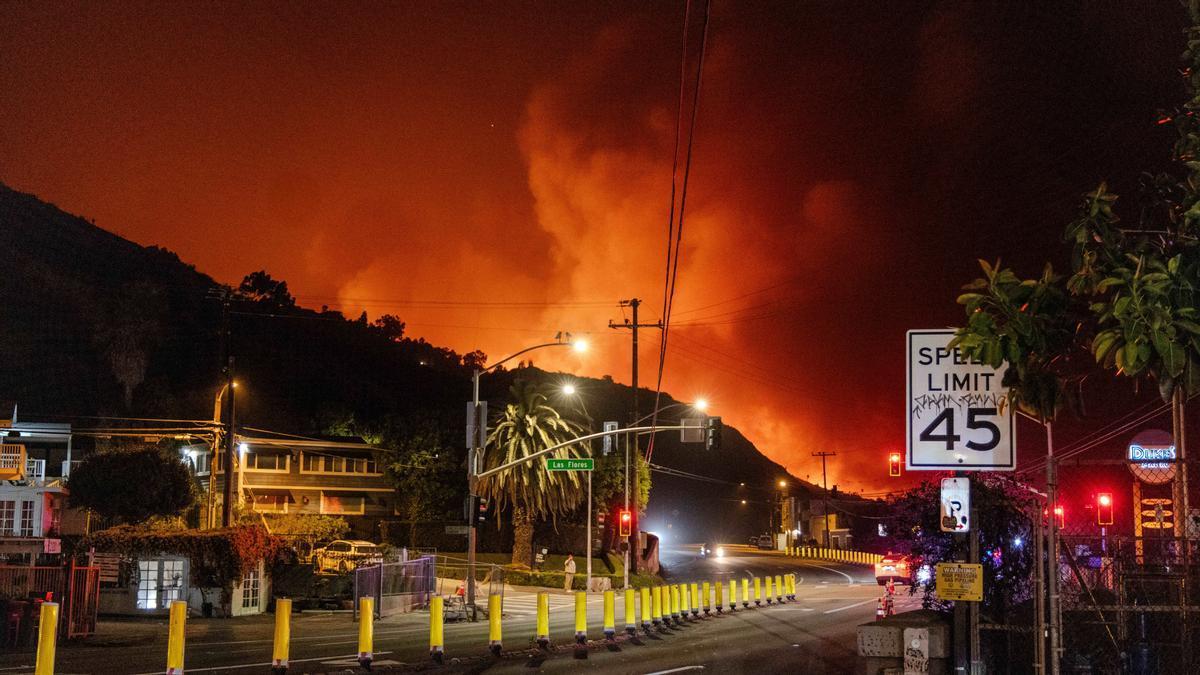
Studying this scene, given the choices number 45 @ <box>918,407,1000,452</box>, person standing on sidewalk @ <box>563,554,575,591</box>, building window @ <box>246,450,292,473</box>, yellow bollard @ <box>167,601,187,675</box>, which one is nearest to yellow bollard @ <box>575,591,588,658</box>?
yellow bollard @ <box>167,601,187,675</box>

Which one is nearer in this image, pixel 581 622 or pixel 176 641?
pixel 176 641

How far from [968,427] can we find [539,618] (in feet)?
42.9

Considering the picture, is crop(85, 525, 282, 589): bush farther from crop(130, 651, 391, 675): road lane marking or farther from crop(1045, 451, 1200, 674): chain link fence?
crop(1045, 451, 1200, 674): chain link fence

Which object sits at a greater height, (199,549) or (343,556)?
(199,549)

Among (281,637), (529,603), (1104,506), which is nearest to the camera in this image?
(281,637)

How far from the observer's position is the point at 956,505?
992cm

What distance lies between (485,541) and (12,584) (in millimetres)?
45704

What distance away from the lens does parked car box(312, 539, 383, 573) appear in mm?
44750

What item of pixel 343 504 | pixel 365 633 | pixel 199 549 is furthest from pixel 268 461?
pixel 365 633

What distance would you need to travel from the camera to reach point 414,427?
7288 cm

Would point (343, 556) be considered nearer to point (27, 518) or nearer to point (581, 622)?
point (27, 518)

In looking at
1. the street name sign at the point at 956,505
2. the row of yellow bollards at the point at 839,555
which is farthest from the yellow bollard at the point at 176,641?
the row of yellow bollards at the point at 839,555

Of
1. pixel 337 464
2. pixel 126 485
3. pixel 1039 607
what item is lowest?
pixel 1039 607

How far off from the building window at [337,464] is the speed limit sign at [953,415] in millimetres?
69506
